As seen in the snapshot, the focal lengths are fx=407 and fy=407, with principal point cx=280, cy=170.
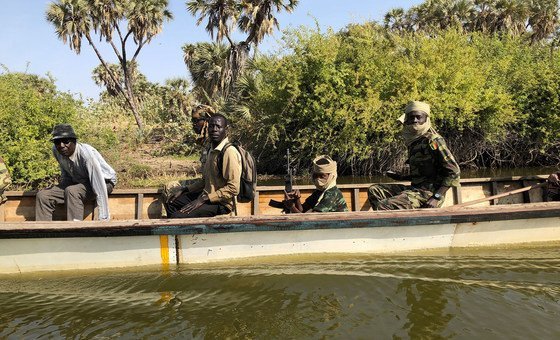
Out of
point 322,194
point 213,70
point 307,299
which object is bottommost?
point 307,299

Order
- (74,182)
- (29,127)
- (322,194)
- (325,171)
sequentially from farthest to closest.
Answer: (29,127) < (74,182) < (322,194) < (325,171)

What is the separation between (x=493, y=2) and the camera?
2664 centimetres

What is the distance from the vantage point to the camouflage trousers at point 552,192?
5.51 meters

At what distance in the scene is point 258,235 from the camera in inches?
183

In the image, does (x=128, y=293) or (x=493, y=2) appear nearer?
(x=128, y=293)

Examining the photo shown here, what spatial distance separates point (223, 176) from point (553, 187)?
445 cm

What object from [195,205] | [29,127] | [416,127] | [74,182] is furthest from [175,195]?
[29,127]

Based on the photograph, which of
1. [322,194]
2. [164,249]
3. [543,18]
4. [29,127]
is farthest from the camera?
[543,18]

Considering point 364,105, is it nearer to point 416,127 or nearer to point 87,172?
point 416,127

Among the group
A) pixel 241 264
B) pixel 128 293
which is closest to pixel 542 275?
pixel 241 264

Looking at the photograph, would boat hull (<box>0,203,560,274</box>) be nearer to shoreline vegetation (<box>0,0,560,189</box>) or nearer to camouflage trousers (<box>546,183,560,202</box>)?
camouflage trousers (<box>546,183,560,202</box>)

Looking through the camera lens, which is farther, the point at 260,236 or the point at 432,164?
the point at 432,164

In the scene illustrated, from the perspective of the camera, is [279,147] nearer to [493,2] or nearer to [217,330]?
[217,330]

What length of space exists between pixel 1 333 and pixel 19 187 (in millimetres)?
8785
